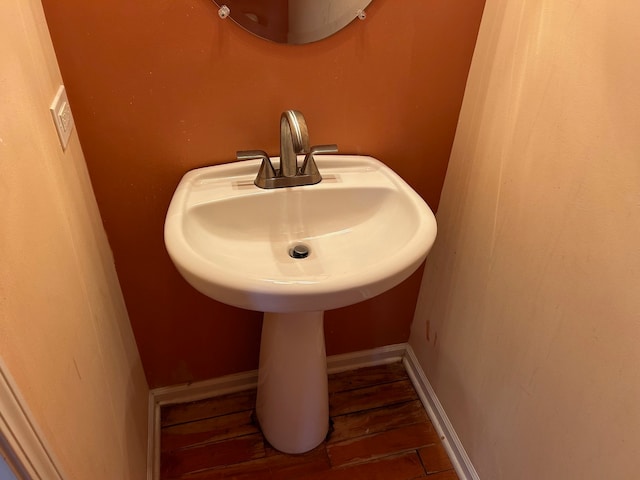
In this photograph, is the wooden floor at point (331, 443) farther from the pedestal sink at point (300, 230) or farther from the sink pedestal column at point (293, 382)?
the pedestal sink at point (300, 230)

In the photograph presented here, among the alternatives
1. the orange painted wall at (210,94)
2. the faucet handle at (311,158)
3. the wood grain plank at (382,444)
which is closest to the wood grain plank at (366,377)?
the wood grain plank at (382,444)

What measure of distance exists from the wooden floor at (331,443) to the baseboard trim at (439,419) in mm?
24

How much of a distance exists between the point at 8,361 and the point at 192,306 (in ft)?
2.59

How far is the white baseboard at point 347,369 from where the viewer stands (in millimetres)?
1358

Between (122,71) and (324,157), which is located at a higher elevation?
(122,71)

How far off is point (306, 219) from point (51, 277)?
1.84 feet

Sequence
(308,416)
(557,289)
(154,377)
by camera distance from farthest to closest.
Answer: (154,377) → (308,416) → (557,289)

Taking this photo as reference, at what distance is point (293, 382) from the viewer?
4.17 ft

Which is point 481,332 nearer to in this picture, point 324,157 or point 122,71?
point 324,157

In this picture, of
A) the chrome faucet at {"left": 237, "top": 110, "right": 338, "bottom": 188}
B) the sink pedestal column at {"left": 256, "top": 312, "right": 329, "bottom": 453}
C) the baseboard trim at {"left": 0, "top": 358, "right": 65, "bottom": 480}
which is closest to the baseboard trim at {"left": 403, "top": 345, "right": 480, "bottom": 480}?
the sink pedestal column at {"left": 256, "top": 312, "right": 329, "bottom": 453}

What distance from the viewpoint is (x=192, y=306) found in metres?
1.35

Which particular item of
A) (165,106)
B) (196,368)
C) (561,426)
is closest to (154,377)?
(196,368)

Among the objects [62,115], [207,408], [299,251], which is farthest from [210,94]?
[207,408]

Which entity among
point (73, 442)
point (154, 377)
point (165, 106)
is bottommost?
point (154, 377)
